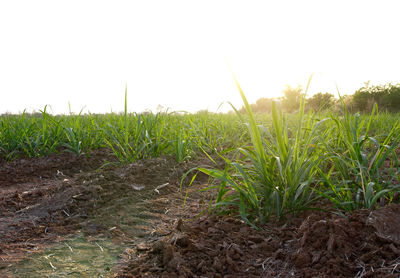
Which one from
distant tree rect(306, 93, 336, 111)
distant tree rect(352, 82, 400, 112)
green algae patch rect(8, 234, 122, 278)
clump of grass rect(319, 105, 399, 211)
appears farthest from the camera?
distant tree rect(352, 82, 400, 112)

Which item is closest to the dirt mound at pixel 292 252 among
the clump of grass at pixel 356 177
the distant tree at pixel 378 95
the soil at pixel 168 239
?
the soil at pixel 168 239

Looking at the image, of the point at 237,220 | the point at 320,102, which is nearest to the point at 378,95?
the point at 320,102

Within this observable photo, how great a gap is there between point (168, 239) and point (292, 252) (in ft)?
2.18

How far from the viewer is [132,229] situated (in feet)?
6.98

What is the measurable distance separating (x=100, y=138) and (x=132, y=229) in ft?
9.03

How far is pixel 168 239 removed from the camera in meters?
1.77

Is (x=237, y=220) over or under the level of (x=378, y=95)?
under

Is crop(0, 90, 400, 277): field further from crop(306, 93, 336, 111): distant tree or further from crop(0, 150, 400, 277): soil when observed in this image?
crop(306, 93, 336, 111): distant tree

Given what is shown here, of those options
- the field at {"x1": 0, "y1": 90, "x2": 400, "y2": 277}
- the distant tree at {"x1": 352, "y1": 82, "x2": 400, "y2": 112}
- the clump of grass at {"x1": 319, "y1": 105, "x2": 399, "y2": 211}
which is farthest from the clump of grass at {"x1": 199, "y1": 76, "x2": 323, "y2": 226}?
the distant tree at {"x1": 352, "y1": 82, "x2": 400, "y2": 112}

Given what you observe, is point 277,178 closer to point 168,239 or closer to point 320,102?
Result: point 168,239

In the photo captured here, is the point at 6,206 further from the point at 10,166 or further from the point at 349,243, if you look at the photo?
the point at 349,243

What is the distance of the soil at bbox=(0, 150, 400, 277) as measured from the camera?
141 cm

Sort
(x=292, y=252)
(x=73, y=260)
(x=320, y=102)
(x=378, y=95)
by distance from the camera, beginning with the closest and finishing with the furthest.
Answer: (x=292, y=252) < (x=73, y=260) < (x=320, y=102) < (x=378, y=95)

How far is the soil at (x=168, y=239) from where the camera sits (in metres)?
1.41
